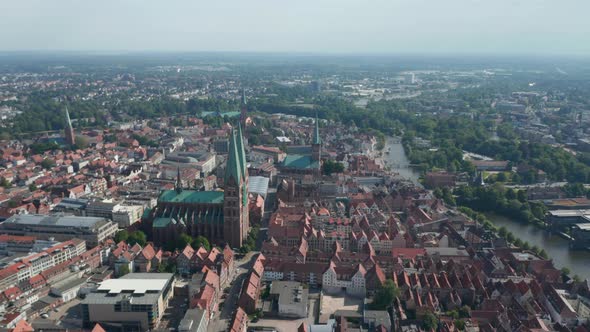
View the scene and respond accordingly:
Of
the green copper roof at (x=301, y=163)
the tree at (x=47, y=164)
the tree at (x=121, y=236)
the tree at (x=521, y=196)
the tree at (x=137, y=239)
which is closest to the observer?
the tree at (x=137, y=239)

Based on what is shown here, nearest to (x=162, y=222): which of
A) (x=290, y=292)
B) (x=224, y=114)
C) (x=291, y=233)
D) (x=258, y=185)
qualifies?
(x=291, y=233)

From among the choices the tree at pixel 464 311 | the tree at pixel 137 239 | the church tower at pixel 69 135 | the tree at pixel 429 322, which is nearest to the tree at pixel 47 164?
the church tower at pixel 69 135

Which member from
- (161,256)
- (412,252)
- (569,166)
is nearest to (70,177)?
(161,256)

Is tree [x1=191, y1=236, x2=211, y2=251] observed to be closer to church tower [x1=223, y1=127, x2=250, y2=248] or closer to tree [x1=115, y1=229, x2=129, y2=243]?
church tower [x1=223, y1=127, x2=250, y2=248]

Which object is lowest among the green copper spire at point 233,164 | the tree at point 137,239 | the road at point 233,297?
the road at point 233,297

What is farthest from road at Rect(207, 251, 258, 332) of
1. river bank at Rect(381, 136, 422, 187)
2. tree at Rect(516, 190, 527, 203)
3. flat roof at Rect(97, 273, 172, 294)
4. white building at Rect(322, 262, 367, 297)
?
river bank at Rect(381, 136, 422, 187)

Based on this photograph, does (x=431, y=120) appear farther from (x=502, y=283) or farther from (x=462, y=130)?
(x=502, y=283)

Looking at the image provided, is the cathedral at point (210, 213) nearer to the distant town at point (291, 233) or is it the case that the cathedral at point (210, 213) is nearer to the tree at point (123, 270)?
the distant town at point (291, 233)

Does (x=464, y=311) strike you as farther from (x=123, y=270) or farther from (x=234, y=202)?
(x=123, y=270)
